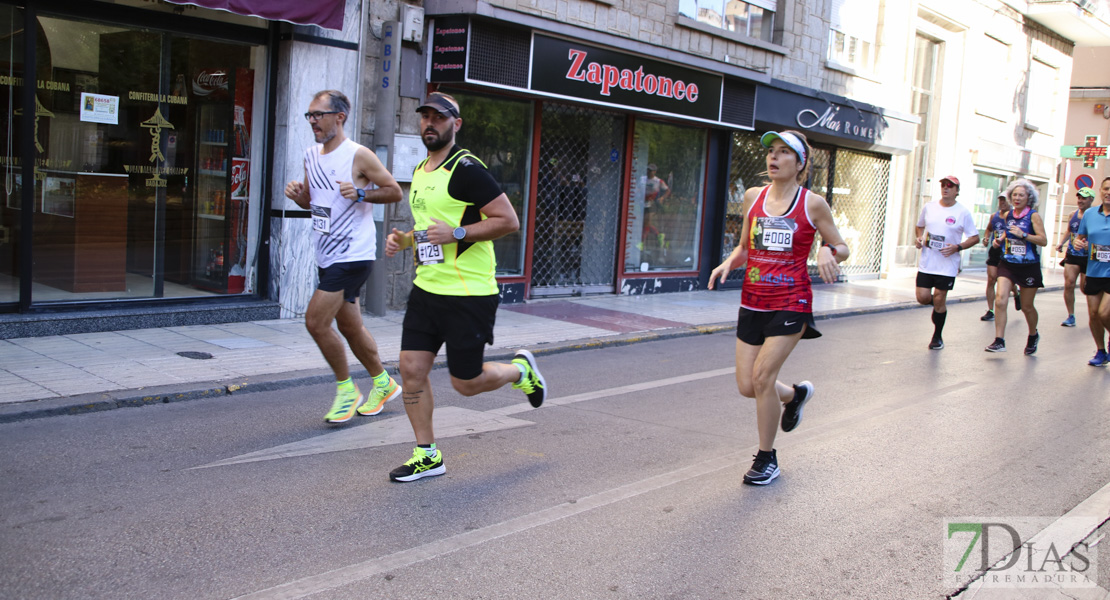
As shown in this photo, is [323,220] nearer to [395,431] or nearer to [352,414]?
[352,414]

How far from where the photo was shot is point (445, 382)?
7.62 metres

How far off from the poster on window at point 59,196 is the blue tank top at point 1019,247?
9236mm

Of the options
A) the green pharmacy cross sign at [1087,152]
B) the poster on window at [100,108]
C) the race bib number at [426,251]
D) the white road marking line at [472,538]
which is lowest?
the white road marking line at [472,538]

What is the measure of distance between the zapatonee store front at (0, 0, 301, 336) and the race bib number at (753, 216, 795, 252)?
6044mm

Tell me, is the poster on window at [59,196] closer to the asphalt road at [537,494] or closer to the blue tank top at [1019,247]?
the asphalt road at [537,494]

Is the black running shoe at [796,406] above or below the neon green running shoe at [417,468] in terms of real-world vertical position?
above

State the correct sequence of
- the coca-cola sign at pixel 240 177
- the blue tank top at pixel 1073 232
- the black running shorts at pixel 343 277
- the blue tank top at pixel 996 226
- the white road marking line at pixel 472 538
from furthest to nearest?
the blue tank top at pixel 1073 232 < the blue tank top at pixel 996 226 < the coca-cola sign at pixel 240 177 < the black running shorts at pixel 343 277 < the white road marking line at pixel 472 538

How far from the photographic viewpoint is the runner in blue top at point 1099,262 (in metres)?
9.44

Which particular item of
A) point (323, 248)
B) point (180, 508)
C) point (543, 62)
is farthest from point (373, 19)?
point (180, 508)

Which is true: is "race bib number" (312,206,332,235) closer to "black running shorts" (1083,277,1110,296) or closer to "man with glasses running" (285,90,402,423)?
"man with glasses running" (285,90,402,423)

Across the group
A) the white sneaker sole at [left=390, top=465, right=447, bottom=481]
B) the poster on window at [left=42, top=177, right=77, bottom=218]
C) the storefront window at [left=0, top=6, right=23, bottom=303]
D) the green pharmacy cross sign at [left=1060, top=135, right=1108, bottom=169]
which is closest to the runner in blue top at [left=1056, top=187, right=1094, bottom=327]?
the white sneaker sole at [left=390, top=465, right=447, bottom=481]

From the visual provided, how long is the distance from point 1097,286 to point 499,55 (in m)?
6.67

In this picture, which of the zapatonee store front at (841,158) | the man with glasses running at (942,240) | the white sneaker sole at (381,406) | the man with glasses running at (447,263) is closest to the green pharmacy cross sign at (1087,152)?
the zapatonee store front at (841,158)

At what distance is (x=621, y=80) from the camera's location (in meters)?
12.8
